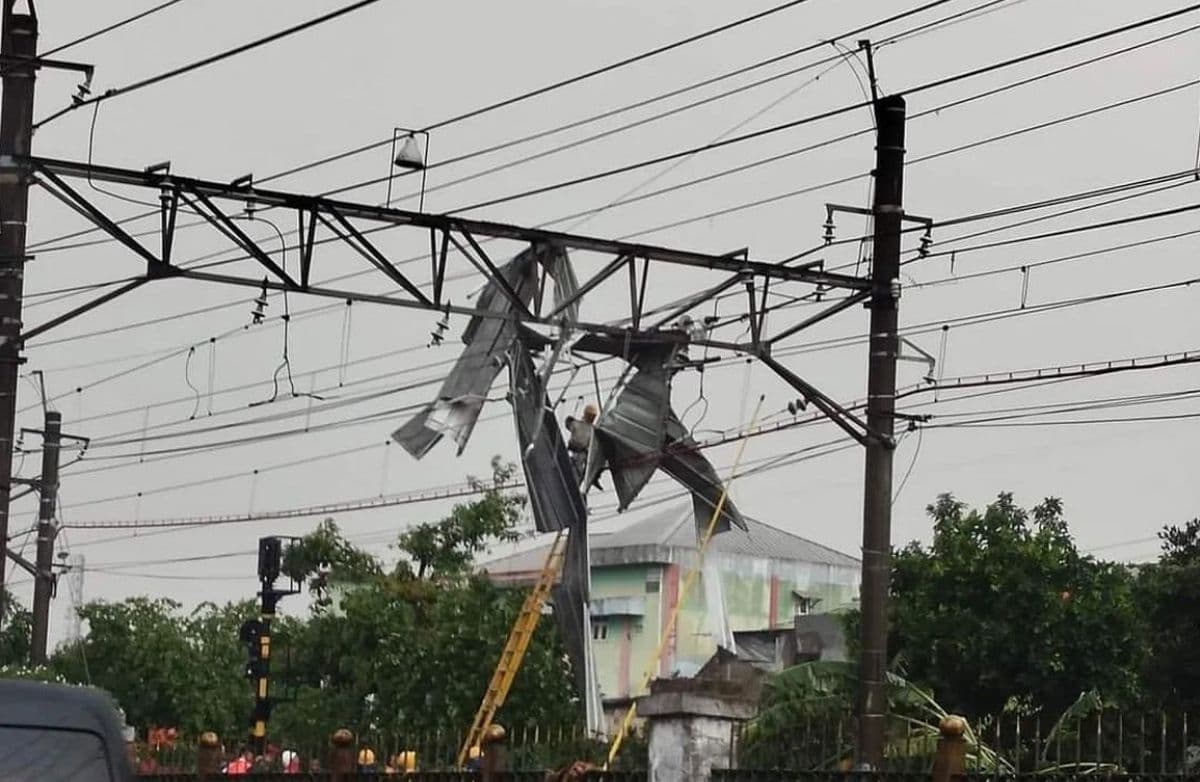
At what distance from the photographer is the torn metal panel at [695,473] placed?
25312 millimetres

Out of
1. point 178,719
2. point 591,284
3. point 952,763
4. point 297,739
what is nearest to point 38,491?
point 297,739

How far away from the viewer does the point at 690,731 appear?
1244 cm

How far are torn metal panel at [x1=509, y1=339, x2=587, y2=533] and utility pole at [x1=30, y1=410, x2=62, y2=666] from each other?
53.2 feet

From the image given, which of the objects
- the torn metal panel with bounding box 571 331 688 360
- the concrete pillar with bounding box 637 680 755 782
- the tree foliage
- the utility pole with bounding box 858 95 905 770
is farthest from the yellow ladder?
the concrete pillar with bounding box 637 680 755 782

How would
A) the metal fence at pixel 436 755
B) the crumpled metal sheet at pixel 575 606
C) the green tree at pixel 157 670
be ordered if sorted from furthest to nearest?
the green tree at pixel 157 670 < the crumpled metal sheet at pixel 575 606 < the metal fence at pixel 436 755

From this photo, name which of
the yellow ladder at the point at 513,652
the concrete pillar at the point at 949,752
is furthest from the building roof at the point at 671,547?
the concrete pillar at the point at 949,752

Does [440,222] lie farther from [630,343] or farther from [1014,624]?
[1014,624]

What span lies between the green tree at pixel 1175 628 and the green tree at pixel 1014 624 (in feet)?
1.58

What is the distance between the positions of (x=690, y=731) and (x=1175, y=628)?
2564 cm

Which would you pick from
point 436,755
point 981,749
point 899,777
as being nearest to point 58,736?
point 899,777

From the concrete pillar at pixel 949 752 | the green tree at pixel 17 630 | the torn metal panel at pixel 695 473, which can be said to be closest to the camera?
the concrete pillar at pixel 949 752

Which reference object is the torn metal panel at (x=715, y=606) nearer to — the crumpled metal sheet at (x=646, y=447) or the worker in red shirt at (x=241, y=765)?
the crumpled metal sheet at (x=646, y=447)

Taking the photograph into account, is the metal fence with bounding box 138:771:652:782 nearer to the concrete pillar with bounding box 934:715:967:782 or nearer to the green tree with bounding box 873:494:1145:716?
the concrete pillar with bounding box 934:715:967:782

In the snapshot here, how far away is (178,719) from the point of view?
58.1 meters
